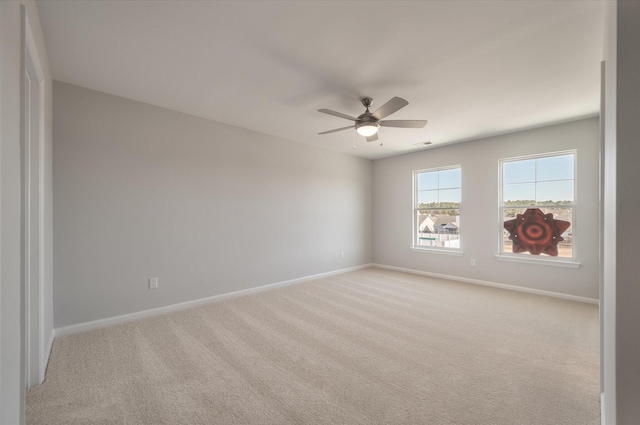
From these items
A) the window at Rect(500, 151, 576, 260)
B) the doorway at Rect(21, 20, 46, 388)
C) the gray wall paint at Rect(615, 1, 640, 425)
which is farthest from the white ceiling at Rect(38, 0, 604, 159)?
the gray wall paint at Rect(615, 1, 640, 425)

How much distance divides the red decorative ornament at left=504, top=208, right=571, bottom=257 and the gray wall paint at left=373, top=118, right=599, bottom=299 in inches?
8.7

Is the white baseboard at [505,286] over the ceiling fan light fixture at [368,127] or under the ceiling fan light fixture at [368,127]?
under

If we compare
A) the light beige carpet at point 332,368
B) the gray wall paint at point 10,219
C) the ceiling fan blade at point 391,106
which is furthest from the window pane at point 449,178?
the gray wall paint at point 10,219

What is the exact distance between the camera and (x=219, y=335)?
2805mm

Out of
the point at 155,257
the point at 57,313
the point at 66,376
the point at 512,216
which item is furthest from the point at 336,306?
the point at 512,216

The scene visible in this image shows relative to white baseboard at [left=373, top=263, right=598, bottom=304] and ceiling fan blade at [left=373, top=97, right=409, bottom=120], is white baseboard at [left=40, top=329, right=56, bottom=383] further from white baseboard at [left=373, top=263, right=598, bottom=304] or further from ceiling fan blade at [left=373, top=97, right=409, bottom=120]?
white baseboard at [left=373, top=263, right=598, bottom=304]

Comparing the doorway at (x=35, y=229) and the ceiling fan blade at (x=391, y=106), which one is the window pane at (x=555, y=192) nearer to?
the ceiling fan blade at (x=391, y=106)

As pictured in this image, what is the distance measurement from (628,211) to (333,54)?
2183 mm

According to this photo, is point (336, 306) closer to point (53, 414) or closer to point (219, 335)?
point (219, 335)

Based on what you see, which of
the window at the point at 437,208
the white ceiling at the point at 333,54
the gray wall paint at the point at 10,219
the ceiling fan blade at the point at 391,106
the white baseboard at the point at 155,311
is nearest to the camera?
the gray wall paint at the point at 10,219

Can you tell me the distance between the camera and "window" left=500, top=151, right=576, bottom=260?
4070 millimetres

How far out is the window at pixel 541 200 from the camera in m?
4.07

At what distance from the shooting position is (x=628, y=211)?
888mm

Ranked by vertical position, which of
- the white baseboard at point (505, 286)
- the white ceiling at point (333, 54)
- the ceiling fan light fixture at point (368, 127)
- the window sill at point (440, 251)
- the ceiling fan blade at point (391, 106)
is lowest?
the white baseboard at point (505, 286)
